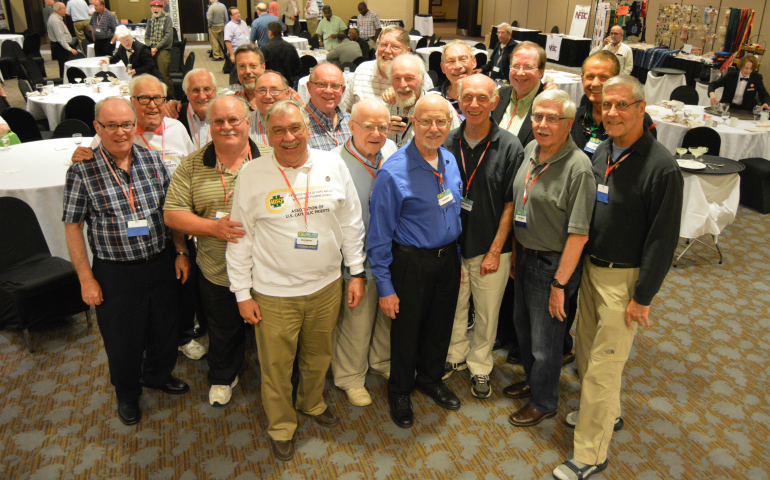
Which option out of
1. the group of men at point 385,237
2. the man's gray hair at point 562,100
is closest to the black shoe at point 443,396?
the group of men at point 385,237

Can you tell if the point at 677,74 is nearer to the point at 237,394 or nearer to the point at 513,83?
the point at 513,83

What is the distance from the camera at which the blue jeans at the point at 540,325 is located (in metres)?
2.59

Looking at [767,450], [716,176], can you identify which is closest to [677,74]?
[716,176]

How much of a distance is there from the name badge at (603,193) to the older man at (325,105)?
149 centimetres

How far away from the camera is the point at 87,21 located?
44.7 ft

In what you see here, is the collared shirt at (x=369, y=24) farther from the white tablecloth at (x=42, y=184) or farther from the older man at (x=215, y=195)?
the older man at (x=215, y=195)

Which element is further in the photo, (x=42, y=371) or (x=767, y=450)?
(x=42, y=371)

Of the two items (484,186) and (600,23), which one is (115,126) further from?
(600,23)

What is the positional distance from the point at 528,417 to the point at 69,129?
4.96m

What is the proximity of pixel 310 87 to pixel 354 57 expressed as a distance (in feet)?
→ 20.3

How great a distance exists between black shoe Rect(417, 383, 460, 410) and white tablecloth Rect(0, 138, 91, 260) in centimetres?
301

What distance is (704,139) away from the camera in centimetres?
534

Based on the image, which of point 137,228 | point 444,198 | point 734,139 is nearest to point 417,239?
point 444,198

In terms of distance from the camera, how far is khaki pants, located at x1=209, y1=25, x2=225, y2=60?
14.7 metres
